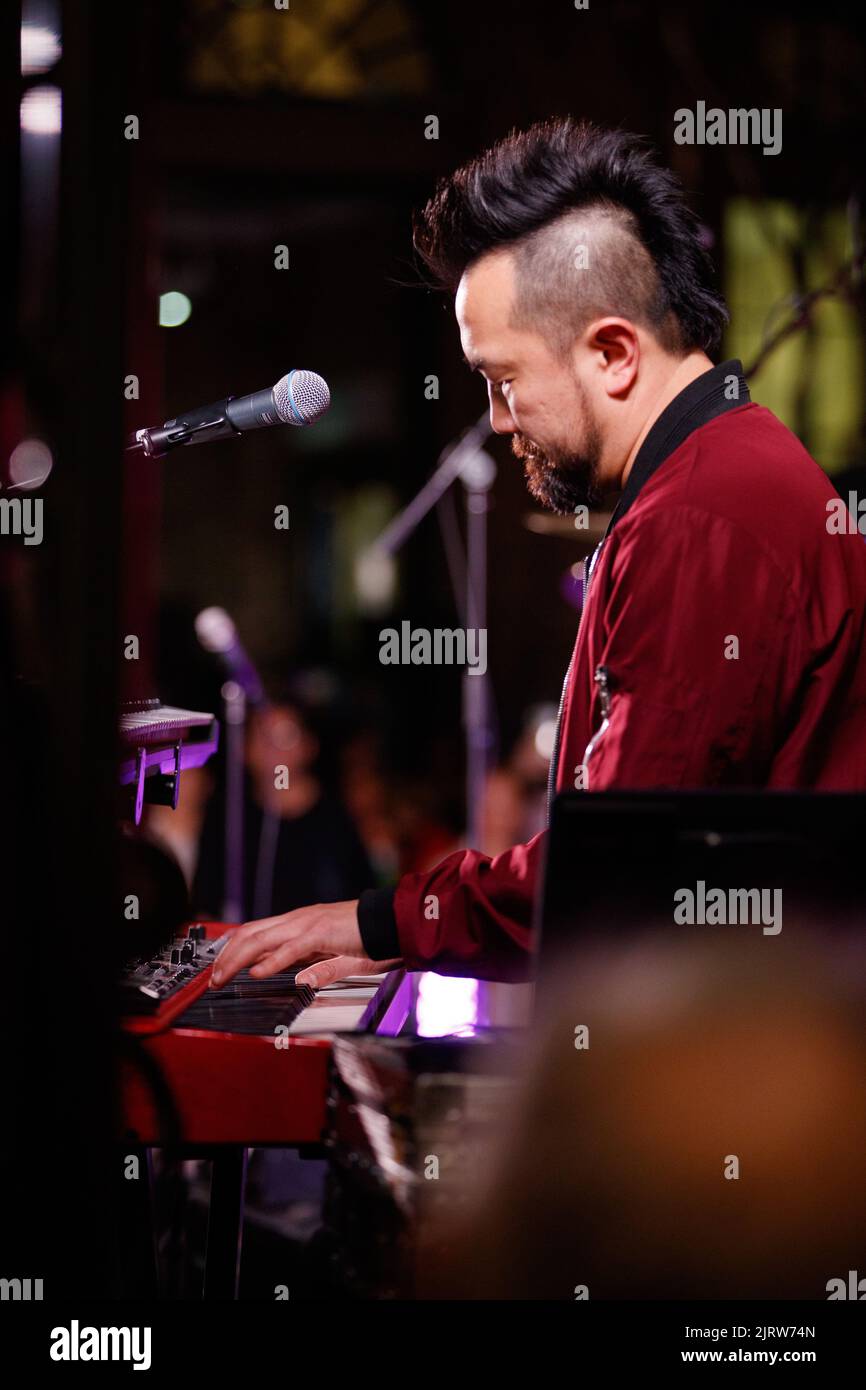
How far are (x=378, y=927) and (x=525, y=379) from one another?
78 centimetres

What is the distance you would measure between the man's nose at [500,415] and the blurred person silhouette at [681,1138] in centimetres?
87

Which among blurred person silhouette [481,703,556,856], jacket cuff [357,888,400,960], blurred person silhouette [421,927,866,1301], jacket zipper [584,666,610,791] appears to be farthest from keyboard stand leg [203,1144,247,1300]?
blurred person silhouette [481,703,556,856]

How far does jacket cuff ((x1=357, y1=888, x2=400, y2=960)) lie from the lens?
1659 millimetres

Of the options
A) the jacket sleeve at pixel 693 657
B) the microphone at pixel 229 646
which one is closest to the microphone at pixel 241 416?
the jacket sleeve at pixel 693 657

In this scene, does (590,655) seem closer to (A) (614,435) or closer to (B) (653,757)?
(B) (653,757)

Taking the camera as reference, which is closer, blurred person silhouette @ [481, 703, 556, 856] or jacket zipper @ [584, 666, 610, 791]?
jacket zipper @ [584, 666, 610, 791]

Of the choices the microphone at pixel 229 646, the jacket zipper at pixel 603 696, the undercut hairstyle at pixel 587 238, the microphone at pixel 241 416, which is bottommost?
the jacket zipper at pixel 603 696

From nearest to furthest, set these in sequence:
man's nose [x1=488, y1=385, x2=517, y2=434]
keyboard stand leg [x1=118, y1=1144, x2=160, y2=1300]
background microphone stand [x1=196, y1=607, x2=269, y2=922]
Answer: keyboard stand leg [x1=118, y1=1144, x2=160, y2=1300] → man's nose [x1=488, y1=385, x2=517, y2=434] → background microphone stand [x1=196, y1=607, x2=269, y2=922]

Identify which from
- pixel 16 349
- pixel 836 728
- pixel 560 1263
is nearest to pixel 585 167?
pixel 836 728

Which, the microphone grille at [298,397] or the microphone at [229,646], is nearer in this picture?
the microphone grille at [298,397]

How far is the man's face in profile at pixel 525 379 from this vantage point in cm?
188

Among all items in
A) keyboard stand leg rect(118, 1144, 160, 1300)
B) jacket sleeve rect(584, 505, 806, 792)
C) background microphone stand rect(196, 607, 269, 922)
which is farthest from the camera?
background microphone stand rect(196, 607, 269, 922)

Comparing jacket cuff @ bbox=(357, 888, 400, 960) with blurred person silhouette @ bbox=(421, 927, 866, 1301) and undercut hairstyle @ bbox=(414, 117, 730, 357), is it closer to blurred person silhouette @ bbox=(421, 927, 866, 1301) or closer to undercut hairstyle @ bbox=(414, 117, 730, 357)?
Answer: blurred person silhouette @ bbox=(421, 927, 866, 1301)

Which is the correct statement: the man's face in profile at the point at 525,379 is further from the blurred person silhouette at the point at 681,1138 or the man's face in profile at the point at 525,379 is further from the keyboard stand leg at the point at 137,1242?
the keyboard stand leg at the point at 137,1242
